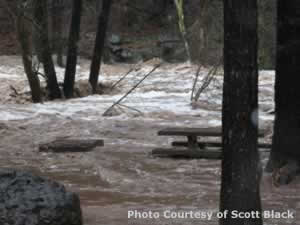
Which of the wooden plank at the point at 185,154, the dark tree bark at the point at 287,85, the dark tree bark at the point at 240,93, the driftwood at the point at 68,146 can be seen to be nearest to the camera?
the dark tree bark at the point at 240,93

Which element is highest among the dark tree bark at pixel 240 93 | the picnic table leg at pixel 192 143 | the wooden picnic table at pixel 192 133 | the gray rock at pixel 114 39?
the dark tree bark at pixel 240 93

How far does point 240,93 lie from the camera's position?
4297mm

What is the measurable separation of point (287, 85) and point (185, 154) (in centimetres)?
223

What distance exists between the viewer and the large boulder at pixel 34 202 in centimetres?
468

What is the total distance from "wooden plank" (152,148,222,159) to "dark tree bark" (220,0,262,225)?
16.4 ft

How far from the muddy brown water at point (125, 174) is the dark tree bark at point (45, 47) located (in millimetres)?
4999

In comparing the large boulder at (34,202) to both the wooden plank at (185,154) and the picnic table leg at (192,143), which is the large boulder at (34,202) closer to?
the wooden plank at (185,154)

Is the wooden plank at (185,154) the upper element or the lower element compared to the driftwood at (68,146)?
upper

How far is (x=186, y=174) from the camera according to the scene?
8375 millimetres

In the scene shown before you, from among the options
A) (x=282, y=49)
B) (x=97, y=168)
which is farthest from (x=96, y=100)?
(x=282, y=49)

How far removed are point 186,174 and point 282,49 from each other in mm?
1941

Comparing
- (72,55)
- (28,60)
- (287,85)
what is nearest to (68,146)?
(287,85)

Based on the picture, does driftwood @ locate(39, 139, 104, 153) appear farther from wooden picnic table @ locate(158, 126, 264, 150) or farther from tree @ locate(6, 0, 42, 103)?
tree @ locate(6, 0, 42, 103)

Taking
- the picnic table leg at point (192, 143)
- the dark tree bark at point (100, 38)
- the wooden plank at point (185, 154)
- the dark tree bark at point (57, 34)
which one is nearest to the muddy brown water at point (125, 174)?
the wooden plank at point (185, 154)
